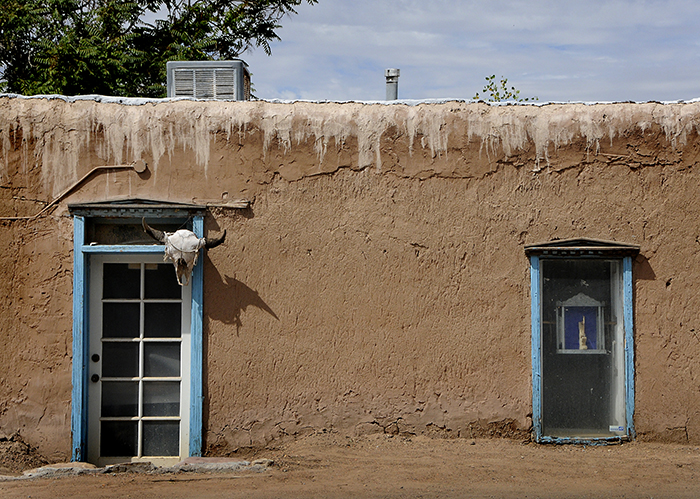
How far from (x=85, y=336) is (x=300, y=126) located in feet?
8.45

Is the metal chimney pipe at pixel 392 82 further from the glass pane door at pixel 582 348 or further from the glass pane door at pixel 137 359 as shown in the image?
the glass pane door at pixel 137 359

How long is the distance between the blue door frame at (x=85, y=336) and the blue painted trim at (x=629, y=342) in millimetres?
3660

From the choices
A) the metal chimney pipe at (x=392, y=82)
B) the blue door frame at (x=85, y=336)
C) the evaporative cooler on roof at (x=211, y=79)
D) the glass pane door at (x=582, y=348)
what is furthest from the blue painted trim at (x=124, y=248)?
the glass pane door at (x=582, y=348)

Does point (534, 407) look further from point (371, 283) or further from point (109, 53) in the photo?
point (109, 53)

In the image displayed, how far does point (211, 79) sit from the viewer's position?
7.21 m

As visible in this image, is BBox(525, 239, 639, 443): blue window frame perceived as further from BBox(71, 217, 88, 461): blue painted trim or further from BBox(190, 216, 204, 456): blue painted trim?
BBox(71, 217, 88, 461): blue painted trim

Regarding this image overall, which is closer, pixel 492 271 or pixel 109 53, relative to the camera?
pixel 492 271

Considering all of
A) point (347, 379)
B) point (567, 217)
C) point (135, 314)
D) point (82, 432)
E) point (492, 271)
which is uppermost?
point (567, 217)

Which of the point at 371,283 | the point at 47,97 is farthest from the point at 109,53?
the point at 371,283

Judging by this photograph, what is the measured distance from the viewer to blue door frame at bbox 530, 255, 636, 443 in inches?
236

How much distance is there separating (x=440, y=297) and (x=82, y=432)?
10.7ft

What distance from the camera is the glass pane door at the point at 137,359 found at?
605cm

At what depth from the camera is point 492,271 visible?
6.03 meters

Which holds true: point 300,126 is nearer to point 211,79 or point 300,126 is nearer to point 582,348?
point 211,79
